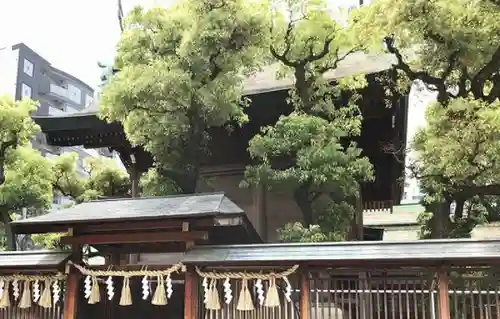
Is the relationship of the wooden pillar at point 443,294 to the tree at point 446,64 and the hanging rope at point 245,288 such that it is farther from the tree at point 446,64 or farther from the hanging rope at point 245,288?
the tree at point 446,64

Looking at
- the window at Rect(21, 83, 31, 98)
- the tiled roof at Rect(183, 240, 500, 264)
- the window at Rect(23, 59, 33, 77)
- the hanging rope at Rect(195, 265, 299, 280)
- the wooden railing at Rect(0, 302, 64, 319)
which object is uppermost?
the window at Rect(23, 59, 33, 77)

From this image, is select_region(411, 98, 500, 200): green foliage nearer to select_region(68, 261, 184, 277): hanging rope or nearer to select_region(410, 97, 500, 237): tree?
select_region(410, 97, 500, 237): tree

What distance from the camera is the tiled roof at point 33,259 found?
857cm

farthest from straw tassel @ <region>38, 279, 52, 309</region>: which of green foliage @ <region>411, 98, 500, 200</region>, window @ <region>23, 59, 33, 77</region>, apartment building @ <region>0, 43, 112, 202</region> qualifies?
window @ <region>23, 59, 33, 77</region>

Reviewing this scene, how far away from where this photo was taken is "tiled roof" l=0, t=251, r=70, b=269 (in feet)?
28.1

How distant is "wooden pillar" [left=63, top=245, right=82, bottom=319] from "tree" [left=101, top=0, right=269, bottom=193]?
3147 mm

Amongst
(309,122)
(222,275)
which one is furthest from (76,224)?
(309,122)

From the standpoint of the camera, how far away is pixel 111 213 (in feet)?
28.5

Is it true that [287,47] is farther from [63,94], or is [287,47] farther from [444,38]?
[63,94]

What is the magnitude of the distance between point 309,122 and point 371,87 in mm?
2060

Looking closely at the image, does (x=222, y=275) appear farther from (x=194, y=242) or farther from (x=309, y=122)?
(x=309, y=122)

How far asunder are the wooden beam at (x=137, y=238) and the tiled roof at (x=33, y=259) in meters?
0.29

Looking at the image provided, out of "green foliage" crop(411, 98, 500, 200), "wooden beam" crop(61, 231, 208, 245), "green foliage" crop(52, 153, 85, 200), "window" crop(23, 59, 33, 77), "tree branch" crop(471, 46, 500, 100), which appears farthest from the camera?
"window" crop(23, 59, 33, 77)

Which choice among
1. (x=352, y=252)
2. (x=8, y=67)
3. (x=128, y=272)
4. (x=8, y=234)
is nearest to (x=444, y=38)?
(x=352, y=252)
